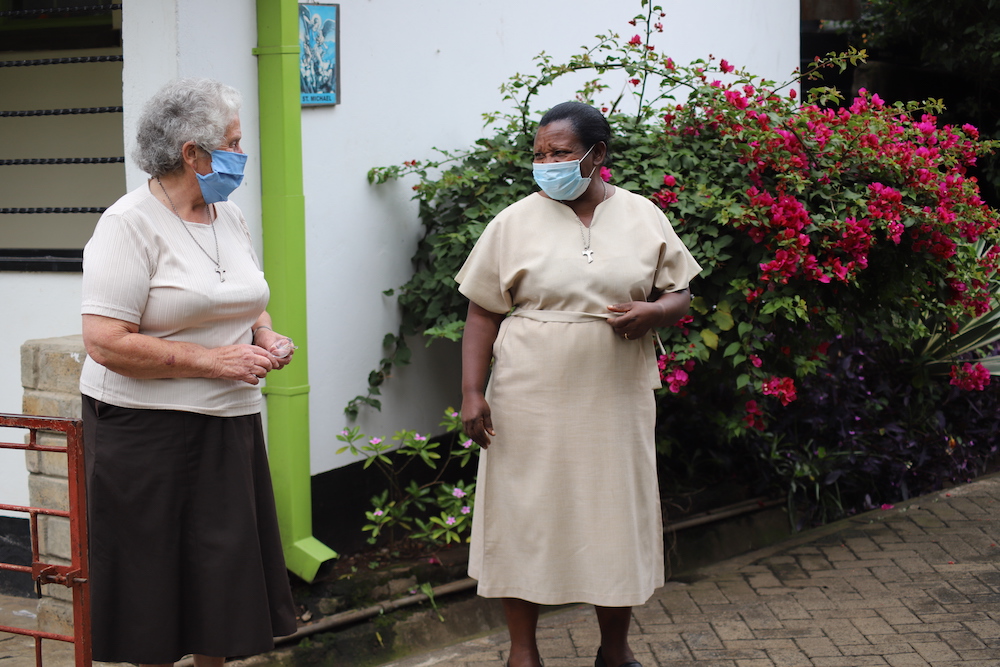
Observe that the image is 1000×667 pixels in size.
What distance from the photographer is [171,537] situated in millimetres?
2771

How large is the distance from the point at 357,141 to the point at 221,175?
68.5 inches

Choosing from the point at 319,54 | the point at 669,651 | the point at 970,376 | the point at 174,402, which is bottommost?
the point at 669,651

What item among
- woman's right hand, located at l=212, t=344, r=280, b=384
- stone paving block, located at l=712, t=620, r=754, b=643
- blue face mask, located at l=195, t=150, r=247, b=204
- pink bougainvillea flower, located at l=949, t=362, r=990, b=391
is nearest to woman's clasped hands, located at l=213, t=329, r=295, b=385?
woman's right hand, located at l=212, t=344, r=280, b=384

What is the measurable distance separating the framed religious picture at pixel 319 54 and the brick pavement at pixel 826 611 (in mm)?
2290

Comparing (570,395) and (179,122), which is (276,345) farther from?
(570,395)

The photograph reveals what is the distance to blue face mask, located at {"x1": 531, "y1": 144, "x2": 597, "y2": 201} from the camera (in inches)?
120

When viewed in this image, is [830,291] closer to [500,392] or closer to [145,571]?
[500,392]

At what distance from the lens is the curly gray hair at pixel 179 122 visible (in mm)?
2715

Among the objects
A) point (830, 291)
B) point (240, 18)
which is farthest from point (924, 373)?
point (240, 18)

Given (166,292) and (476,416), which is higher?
(166,292)

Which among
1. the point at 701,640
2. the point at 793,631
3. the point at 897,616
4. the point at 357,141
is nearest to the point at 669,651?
the point at 701,640

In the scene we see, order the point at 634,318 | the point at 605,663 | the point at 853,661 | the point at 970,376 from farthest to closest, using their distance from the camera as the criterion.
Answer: the point at 970,376 → the point at 853,661 → the point at 605,663 → the point at 634,318

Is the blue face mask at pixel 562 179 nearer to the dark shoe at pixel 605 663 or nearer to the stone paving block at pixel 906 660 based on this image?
the dark shoe at pixel 605 663

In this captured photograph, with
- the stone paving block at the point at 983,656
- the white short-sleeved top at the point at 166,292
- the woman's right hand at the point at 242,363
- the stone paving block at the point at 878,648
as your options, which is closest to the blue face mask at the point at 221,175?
the white short-sleeved top at the point at 166,292
